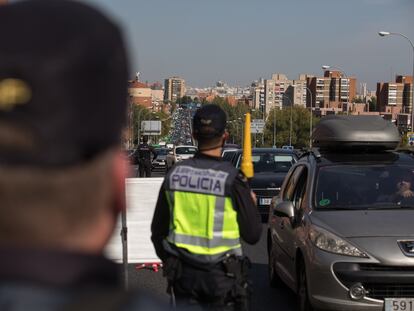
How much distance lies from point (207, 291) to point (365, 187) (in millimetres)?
3921

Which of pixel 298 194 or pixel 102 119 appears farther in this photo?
pixel 298 194

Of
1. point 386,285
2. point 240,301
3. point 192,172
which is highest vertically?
point 192,172

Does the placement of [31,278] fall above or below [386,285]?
above

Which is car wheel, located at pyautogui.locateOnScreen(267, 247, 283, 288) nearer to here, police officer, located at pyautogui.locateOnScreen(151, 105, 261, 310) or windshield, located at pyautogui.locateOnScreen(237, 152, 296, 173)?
police officer, located at pyautogui.locateOnScreen(151, 105, 261, 310)

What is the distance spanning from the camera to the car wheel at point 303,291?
22.0 feet

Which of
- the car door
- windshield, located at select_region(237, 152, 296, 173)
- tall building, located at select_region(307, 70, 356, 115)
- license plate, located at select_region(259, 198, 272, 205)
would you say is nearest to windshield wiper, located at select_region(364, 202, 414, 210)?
the car door

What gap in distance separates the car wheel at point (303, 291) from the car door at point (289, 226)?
25 centimetres

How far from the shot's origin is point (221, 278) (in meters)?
3.86

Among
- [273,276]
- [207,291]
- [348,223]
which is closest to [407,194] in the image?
[348,223]

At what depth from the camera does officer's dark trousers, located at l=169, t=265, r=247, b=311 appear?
12.6 feet

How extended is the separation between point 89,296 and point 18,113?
305 mm

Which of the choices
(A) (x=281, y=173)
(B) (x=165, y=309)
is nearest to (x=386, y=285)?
(B) (x=165, y=309)

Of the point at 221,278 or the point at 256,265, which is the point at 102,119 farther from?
the point at 256,265

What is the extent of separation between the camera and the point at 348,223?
21.7ft
